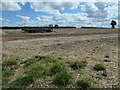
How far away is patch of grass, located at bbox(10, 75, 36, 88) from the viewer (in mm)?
4593

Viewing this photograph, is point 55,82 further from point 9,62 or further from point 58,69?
point 9,62

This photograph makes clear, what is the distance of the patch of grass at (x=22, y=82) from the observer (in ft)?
15.1

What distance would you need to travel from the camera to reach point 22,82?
4.75 m

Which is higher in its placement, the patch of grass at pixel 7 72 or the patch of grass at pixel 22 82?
the patch of grass at pixel 7 72

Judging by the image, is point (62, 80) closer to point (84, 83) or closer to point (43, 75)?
point (84, 83)

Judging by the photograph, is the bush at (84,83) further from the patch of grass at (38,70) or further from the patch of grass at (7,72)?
the patch of grass at (7,72)

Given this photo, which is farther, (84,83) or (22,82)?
(22,82)

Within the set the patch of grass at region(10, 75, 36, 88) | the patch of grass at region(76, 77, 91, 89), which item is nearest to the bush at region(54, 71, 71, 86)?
the patch of grass at region(76, 77, 91, 89)

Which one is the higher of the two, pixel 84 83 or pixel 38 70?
pixel 38 70

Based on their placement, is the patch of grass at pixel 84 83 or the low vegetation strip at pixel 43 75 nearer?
the patch of grass at pixel 84 83

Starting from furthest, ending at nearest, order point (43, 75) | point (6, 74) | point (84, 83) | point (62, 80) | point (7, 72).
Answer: point (7, 72), point (6, 74), point (43, 75), point (62, 80), point (84, 83)

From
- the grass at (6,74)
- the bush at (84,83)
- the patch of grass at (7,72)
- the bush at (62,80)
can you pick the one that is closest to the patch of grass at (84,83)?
the bush at (84,83)

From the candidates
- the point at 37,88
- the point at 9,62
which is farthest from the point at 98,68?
the point at 9,62

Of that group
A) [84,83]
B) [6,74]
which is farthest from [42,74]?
[84,83]
